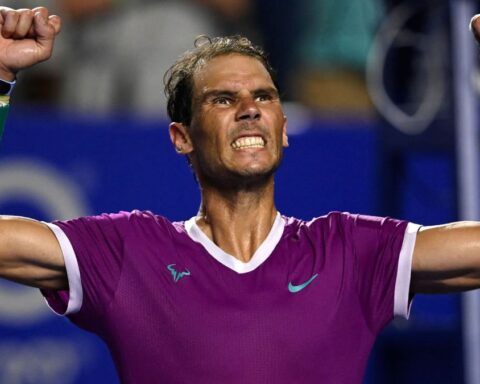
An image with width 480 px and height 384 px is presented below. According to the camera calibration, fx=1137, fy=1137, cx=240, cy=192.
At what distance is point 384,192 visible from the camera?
730 cm

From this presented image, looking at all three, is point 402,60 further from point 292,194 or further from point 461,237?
point 461,237

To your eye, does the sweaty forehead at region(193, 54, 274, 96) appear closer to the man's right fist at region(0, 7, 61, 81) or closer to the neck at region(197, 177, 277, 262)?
the neck at region(197, 177, 277, 262)

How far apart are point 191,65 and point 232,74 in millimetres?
239

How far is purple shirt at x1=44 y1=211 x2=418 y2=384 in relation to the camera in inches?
137

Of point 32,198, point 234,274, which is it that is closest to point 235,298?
point 234,274

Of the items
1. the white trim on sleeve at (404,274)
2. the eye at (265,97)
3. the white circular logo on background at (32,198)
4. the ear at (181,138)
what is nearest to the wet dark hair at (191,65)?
the ear at (181,138)

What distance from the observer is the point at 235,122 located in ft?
12.2

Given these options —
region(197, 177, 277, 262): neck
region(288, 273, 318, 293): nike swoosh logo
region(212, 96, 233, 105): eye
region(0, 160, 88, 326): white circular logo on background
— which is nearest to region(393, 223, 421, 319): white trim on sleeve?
region(288, 273, 318, 293): nike swoosh logo

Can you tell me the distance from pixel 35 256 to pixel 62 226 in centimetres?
14

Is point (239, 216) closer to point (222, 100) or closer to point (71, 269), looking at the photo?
point (222, 100)

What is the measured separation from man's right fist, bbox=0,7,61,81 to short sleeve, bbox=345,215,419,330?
117 centimetres

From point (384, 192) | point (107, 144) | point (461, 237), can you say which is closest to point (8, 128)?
point (107, 144)

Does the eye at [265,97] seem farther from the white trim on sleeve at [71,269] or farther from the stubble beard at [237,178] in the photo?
the white trim on sleeve at [71,269]

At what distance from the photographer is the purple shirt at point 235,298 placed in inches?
137
